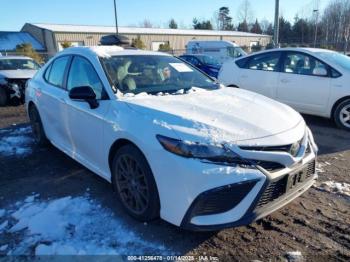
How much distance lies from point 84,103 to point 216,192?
6.59ft

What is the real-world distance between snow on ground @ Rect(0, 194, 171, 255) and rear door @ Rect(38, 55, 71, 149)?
3.91 feet

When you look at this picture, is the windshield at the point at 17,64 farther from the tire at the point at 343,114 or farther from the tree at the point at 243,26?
the tree at the point at 243,26

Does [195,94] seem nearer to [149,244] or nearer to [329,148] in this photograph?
[149,244]

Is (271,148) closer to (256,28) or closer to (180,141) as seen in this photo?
(180,141)

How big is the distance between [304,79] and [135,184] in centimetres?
503

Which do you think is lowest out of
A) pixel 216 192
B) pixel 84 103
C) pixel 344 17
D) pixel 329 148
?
pixel 329 148

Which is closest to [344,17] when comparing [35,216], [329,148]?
[329,148]

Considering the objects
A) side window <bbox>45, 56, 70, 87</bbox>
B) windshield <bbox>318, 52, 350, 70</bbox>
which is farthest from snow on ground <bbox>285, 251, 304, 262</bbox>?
windshield <bbox>318, 52, 350, 70</bbox>

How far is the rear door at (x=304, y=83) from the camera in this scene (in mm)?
6590

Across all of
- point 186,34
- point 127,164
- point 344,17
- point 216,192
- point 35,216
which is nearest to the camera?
point 216,192

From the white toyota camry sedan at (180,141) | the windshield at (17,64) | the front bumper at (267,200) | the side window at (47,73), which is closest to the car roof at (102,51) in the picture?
Result: the white toyota camry sedan at (180,141)

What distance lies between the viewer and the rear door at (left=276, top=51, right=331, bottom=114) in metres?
6.59

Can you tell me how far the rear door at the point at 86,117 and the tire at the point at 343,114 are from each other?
4.89 m

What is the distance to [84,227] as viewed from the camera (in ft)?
10.4
